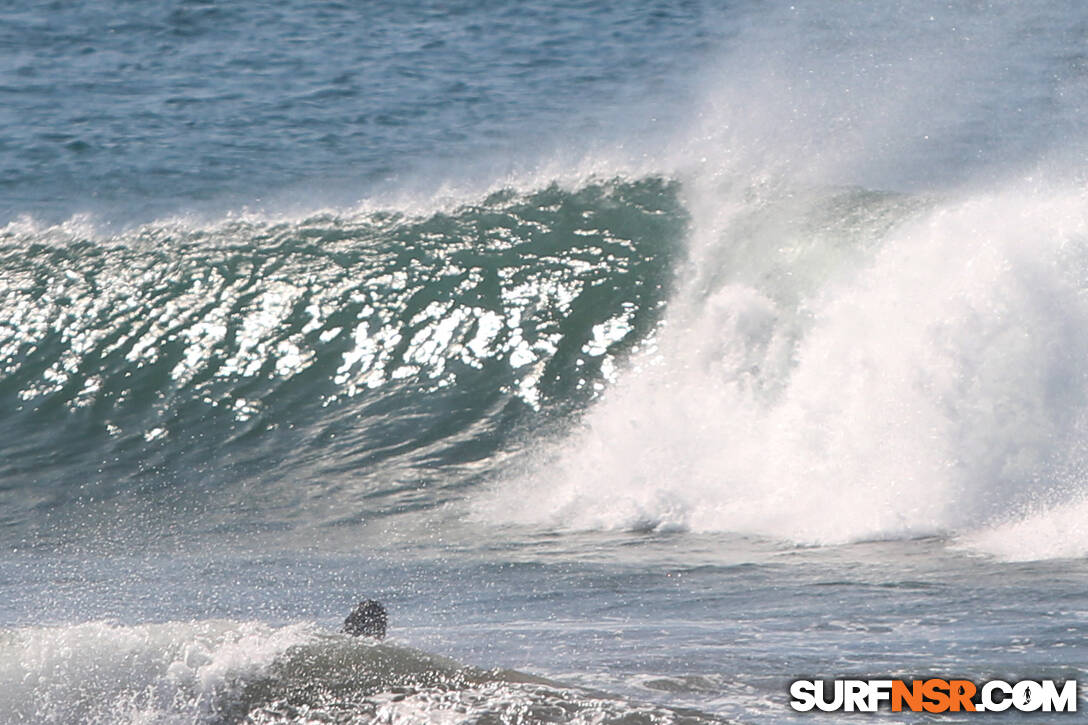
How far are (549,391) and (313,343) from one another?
8.91 ft

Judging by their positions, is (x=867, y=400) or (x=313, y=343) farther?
(x=313, y=343)

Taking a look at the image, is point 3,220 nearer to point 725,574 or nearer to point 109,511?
point 109,511

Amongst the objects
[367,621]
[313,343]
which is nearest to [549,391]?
[313,343]

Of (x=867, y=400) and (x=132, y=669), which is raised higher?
(x=867, y=400)

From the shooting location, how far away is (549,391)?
40.3 ft

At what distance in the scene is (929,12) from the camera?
76.3 ft

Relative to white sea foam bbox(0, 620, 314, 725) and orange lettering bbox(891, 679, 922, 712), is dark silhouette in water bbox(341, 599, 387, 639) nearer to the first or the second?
white sea foam bbox(0, 620, 314, 725)

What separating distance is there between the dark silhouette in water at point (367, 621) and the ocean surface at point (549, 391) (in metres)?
0.11

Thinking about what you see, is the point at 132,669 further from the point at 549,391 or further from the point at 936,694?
the point at 549,391

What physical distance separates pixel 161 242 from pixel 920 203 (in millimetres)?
8756

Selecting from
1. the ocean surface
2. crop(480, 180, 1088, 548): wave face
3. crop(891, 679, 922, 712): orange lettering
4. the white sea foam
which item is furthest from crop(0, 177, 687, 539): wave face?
crop(891, 679, 922, 712): orange lettering

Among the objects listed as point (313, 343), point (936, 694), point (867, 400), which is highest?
point (313, 343)

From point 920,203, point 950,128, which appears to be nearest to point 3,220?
point 920,203

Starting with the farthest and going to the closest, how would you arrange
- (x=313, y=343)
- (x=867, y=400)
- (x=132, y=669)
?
(x=313, y=343) → (x=867, y=400) → (x=132, y=669)
